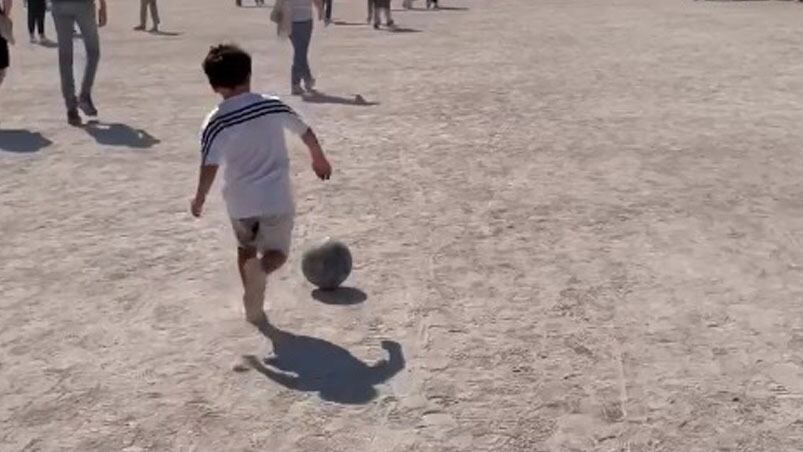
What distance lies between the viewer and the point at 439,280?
21.7 ft

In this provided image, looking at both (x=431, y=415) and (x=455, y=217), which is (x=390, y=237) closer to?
(x=455, y=217)

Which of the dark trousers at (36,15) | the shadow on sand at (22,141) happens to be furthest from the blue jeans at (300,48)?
the dark trousers at (36,15)

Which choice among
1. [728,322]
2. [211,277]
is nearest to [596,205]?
[728,322]

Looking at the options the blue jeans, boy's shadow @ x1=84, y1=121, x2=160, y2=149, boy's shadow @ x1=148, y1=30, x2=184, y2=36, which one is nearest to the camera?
boy's shadow @ x1=84, y1=121, x2=160, y2=149

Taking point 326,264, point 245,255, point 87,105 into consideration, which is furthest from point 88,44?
point 245,255

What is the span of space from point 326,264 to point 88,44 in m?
→ 5.82

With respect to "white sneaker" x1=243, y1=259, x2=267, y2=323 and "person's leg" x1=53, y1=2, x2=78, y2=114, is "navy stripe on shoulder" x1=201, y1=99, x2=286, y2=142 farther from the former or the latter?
"person's leg" x1=53, y1=2, x2=78, y2=114

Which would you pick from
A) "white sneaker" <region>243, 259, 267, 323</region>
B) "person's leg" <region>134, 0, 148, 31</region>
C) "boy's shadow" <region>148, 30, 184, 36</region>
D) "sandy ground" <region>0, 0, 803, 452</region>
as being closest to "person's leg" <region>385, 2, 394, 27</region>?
"boy's shadow" <region>148, 30, 184, 36</region>

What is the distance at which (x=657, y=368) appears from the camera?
530cm

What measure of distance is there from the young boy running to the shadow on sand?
498 centimetres

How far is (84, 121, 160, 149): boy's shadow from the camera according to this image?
10.4 metres

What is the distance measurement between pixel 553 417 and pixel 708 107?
8.03 m

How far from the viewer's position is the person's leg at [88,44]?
1095 cm

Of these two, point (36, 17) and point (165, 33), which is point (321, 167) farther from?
point (165, 33)
